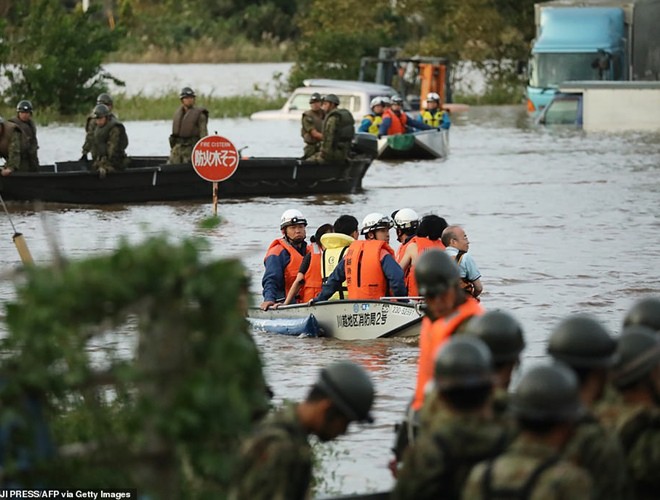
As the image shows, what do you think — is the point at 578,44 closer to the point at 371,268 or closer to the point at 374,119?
the point at 374,119

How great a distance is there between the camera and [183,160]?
1029 inches

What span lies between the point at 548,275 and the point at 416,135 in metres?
14.6

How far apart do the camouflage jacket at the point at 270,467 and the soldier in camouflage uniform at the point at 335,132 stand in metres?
20.3

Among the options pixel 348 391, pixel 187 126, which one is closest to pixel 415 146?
pixel 187 126

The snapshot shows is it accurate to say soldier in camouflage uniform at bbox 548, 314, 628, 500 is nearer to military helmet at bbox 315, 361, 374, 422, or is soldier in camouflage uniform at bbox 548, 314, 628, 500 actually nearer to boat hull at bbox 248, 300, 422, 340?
military helmet at bbox 315, 361, 374, 422

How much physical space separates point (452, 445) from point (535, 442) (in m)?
0.51

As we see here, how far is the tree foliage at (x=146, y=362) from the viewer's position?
5512 mm

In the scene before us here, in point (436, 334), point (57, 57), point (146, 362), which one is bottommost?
point (436, 334)

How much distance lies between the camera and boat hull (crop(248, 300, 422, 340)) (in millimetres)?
14359

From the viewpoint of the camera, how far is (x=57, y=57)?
1769 inches

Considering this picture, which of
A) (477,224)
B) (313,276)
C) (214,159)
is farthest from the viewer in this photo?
(477,224)

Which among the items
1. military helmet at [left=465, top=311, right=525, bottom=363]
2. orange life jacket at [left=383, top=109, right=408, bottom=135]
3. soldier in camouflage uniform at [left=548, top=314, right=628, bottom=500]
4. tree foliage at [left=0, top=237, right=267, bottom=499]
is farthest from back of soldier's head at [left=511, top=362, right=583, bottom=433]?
orange life jacket at [left=383, top=109, right=408, bottom=135]

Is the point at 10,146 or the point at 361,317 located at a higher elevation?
the point at 10,146

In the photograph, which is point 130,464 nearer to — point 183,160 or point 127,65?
point 183,160
